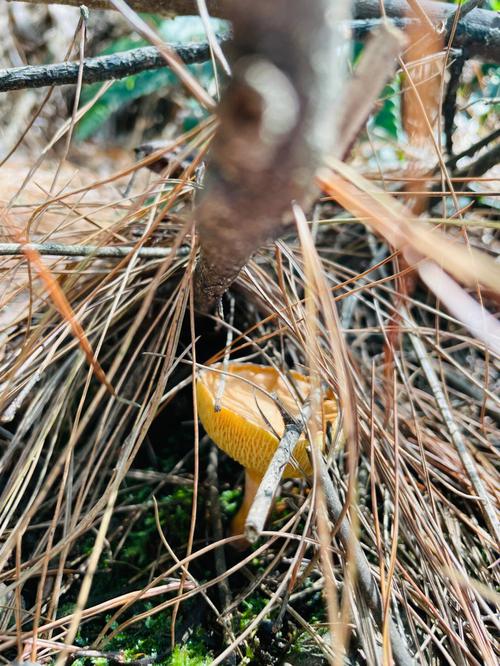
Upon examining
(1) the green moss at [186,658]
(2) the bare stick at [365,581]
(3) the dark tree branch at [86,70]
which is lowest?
(1) the green moss at [186,658]

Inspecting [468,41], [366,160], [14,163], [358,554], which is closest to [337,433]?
[358,554]

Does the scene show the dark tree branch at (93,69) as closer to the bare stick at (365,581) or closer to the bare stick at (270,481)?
the bare stick at (270,481)

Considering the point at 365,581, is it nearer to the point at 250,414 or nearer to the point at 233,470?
the point at 250,414

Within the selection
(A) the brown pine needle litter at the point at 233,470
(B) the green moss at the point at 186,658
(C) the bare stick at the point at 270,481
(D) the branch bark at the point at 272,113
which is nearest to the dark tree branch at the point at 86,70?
(A) the brown pine needle litter at the point at 233,470

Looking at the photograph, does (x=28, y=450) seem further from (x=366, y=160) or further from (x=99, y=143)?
(x=99, y=143)

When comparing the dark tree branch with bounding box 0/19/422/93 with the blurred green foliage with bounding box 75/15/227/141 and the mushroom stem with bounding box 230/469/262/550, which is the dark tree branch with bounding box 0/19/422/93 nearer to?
the mushroom stem with bounding box 230/469/262/550

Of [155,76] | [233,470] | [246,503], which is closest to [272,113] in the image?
[246,503]

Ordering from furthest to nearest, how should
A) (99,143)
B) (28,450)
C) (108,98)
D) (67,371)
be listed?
(99,143) → (108,98) → (67,371) → (28,450)

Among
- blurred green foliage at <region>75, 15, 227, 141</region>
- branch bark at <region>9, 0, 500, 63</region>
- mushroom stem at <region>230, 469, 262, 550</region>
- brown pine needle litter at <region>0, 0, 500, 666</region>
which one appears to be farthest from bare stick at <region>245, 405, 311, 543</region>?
blurred green foliage at <region>75, 15, 227, 141</region>
